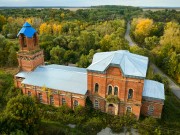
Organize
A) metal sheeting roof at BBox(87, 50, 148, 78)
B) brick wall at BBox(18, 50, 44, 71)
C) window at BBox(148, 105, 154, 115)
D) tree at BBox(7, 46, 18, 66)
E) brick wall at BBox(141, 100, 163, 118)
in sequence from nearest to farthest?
1. metal sheeting roof at BBox(87, 50, 148, 78)
2. brick wall at BBox(141, 100, 163, 118)
3. window at BBox(148, 105, 154, 115)
4. brick wall at BBox(18, 50, 44, 71)
5. tree at BBox(7, 46, 18, 66)

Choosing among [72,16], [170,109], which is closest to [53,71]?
[170,109]

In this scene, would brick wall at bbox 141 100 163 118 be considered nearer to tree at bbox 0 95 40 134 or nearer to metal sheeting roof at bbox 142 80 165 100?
metal sheeting roof at bbox 142 80 165 100

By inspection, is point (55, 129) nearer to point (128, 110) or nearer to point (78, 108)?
point (78, 108)

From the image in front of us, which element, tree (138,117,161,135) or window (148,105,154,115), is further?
window (148,105,154,115)

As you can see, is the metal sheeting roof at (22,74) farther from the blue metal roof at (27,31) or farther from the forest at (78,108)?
the blue metal roof at (27,31)

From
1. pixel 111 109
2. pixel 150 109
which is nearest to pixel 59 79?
pixel 111 109

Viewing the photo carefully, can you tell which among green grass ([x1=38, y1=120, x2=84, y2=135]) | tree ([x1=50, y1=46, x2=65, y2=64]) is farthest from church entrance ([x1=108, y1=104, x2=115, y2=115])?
tree ([x1=50, y1=46, x2=65, y2=64])

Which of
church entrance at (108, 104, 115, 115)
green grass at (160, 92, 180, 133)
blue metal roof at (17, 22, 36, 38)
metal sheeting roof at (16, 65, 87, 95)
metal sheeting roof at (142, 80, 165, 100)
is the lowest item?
green grass at (160, 92, 180, 133)
